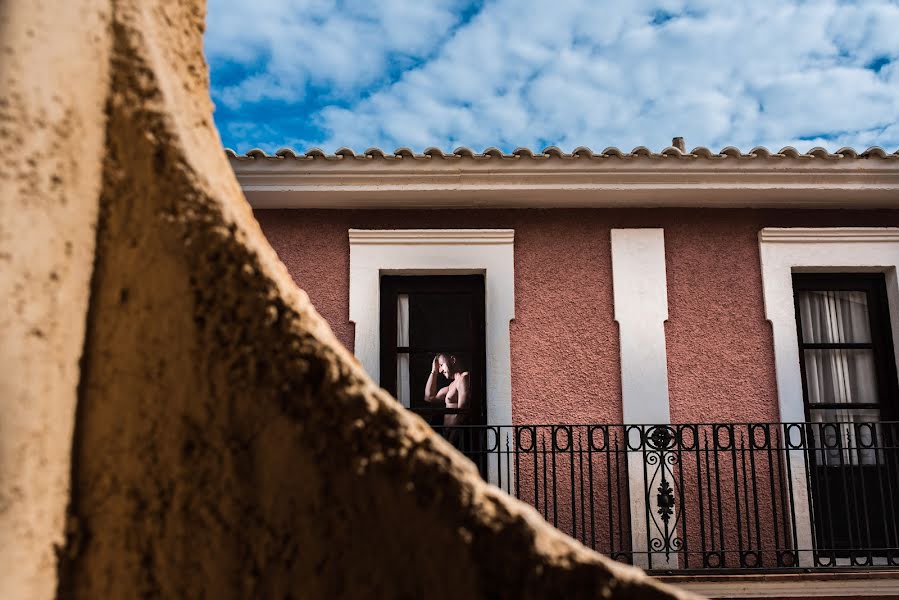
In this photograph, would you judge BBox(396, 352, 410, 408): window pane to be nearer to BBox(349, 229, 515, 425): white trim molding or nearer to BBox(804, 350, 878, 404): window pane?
BBox(349, 229, 515, 425): white trim molding

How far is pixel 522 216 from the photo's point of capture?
25.5 ft

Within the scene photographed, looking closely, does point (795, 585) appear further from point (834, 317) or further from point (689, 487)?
point (834, 317)

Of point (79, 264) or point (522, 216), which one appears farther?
point (522, 216)

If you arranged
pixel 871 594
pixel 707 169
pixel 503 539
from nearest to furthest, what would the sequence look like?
1. pixel 503 539
2. pixel 871 594
3. pixel 707 169

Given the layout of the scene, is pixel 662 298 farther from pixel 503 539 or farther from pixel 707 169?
pixel 503 539

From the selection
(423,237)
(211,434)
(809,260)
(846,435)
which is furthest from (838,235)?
(211,434)

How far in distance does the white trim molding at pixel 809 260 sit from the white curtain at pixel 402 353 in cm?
322

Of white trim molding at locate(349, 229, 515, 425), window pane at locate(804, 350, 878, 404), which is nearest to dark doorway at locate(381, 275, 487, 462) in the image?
white trim molding at locate(349, 229, 515, 425)

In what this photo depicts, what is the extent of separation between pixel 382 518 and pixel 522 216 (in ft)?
22.3

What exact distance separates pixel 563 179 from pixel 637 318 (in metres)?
1.39

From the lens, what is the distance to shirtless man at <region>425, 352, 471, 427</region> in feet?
24.7

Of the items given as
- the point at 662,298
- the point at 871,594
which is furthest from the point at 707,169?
the point at 871,594

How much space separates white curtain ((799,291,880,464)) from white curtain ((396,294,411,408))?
11.8 feet

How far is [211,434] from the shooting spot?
1138 millimetres
